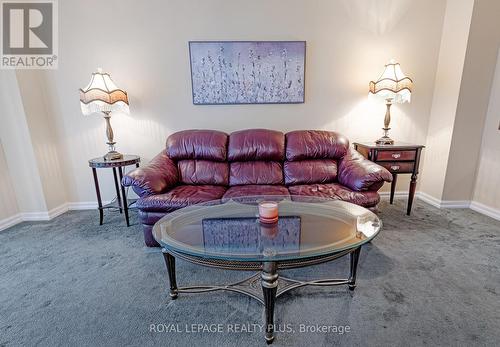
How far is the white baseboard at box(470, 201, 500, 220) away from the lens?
264 cm

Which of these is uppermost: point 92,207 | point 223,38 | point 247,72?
point 223,38

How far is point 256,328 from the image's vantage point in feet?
4.33

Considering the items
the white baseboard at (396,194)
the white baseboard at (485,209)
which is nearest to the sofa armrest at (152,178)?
the white baseboard at (396,194)

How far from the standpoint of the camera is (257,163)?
2.67m

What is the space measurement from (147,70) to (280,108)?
154 cm

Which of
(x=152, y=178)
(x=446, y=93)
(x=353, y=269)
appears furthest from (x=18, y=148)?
(x=446, y=93)

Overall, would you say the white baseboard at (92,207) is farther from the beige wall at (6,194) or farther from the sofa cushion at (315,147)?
the sofa cushion at (315,147)

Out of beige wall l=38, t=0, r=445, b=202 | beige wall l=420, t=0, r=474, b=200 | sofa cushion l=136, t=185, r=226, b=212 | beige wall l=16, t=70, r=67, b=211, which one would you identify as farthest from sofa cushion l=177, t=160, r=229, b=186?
beige wall l=420, t=0, r=474, b=200

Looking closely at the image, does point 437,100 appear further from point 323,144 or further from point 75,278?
point 75,278

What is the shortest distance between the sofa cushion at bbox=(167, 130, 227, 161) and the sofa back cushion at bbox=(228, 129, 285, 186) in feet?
0.34

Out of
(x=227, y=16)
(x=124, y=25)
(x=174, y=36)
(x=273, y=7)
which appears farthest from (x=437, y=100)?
(x=124, y=25)

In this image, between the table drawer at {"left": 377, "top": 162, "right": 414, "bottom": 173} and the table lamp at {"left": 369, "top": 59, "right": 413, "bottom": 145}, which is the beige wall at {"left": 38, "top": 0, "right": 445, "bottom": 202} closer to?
the table lamp at {"left": 369, "top": 59, "right": 413, "bottom": 145}

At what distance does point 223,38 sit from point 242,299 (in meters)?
2.54

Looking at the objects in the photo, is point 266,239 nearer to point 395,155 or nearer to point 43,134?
point 395,155
